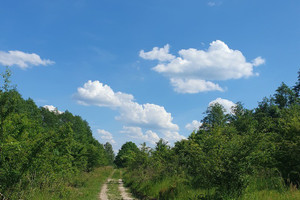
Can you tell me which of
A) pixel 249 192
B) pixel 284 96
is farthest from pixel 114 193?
pixel 284 96

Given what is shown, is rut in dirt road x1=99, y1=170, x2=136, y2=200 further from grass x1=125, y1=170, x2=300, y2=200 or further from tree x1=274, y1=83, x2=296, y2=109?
tree x1=274, y1=83, x2=296, y2=109

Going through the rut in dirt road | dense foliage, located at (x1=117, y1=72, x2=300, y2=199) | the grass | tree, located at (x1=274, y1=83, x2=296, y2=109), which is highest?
tree, located at (x1=274, y1=83, x2=296, y2=109)

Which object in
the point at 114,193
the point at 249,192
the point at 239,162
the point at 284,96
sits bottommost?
the point at 114,193

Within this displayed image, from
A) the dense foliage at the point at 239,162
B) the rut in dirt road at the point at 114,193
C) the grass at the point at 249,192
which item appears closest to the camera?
the grass at the point at 249,192

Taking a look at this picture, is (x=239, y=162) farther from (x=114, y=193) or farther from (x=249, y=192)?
(x=114, y=193)

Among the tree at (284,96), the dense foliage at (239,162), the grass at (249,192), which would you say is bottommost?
the grass at (249,192)

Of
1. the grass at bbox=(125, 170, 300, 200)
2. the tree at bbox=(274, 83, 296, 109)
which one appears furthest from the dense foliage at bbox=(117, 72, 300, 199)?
the tree at bbox=(274, 83, 296, 109)

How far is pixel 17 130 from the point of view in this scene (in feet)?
35.5

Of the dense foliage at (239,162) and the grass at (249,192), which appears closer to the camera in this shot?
the grass at (249,192)

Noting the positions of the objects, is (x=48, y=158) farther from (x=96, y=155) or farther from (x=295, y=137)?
(x=96, y=155)

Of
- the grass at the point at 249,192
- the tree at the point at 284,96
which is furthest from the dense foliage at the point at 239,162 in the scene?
the tree at the point at 284,96

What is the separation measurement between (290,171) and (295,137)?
1.56 metres

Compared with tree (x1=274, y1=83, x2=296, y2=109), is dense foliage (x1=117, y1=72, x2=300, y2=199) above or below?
below

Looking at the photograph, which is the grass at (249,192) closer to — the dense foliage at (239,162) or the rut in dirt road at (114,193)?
the dense foliage at (239,162)
